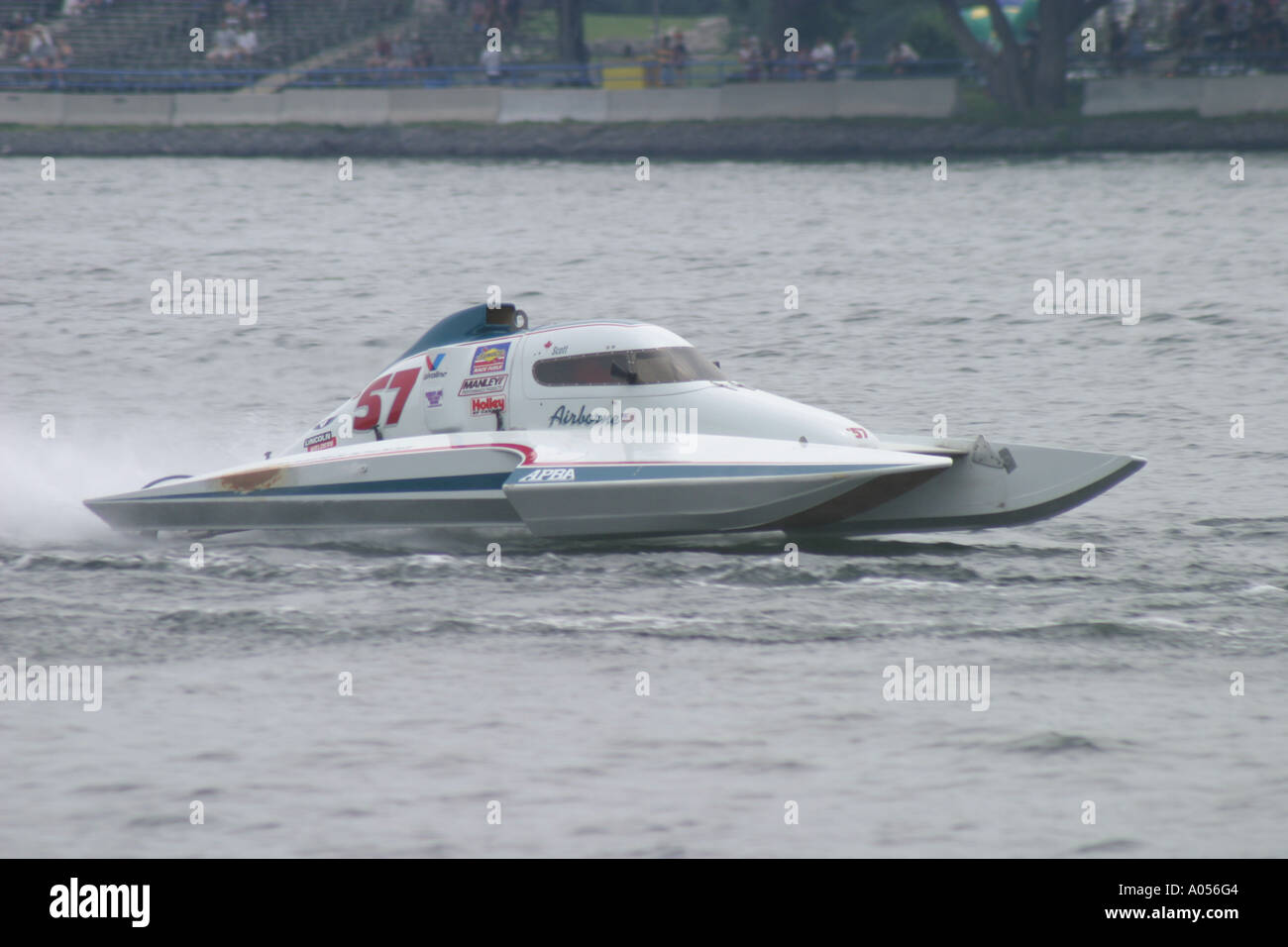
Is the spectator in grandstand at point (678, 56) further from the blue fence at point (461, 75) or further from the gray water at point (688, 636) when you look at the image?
the gray water at point (688, 636)

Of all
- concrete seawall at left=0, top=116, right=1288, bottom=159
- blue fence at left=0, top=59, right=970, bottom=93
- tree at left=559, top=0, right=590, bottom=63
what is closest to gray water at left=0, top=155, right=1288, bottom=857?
concrete seawall at left=0, top=116, right=1288, bottom=159

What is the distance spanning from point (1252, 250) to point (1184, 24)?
16187 mm

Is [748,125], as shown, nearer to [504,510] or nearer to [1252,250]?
[1252,250]

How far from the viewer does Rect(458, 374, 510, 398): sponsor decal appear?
10.8 m

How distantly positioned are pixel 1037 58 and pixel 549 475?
31161 millimetres

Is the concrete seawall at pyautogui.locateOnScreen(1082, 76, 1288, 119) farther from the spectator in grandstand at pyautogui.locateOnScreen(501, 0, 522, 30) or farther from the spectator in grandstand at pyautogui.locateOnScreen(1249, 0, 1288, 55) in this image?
the spectator in grandstand at pyautogui.locateOnScreen(501, 0, 522, 30)

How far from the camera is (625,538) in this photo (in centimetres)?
1040

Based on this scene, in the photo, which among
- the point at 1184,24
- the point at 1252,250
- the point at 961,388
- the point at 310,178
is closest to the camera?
the point at 961,388

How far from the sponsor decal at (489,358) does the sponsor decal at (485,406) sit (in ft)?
0.65

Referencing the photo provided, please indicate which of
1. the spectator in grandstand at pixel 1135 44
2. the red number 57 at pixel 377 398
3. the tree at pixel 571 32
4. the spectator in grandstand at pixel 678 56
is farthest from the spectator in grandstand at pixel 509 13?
the red number 57 at pixel 377 398

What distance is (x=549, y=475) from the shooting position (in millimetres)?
10039

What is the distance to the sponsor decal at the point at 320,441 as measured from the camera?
11.6 metres

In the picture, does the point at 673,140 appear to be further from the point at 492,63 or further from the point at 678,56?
the point at 492,63
